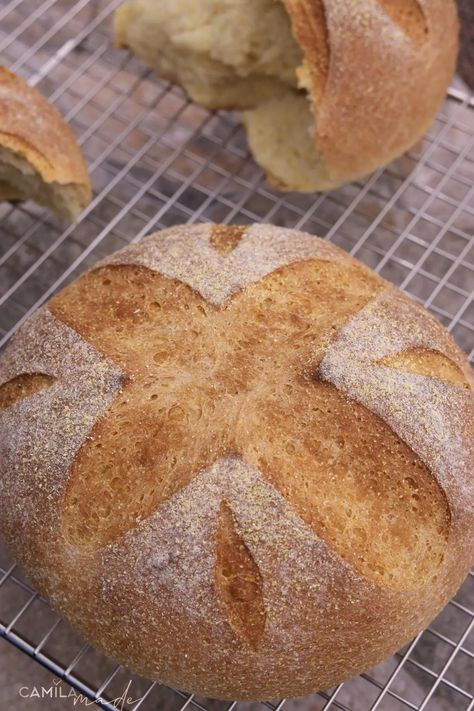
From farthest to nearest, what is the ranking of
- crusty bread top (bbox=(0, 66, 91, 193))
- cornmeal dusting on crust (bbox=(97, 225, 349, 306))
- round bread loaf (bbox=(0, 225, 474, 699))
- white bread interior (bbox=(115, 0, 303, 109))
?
white bread interior (bbox=(115, 0, 303, 109)), crusty bread top (bbox=(0, 66, 91, 193)), cornmeal dusting on crust (bbox=(97, 225, 349, 306)), round bread loaf (bbox=(0, 225, 474, 699))

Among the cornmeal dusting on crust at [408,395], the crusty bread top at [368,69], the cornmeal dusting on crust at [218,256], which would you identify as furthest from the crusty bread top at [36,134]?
the cornmeal dusting on crust at [408,395]

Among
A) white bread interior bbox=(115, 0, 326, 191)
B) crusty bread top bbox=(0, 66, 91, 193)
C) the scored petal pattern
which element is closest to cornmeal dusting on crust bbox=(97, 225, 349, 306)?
the scored petal pattern

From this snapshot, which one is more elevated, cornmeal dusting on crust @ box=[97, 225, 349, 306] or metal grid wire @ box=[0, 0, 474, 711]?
cornmeal dusting on crust @ box=[97, 225, 349, 306]

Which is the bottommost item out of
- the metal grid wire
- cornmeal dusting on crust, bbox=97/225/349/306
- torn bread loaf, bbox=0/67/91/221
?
the metal grid wire

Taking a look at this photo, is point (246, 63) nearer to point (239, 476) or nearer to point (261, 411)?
point (261, 411)

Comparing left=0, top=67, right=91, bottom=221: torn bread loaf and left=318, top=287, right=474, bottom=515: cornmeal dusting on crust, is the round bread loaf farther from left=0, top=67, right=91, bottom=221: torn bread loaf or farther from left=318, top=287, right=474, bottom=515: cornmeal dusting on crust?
left=0, top=67, right=91, bottom=221: torn bread loaf

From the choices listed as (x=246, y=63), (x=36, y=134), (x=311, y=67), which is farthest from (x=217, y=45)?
(x=36, y=134)

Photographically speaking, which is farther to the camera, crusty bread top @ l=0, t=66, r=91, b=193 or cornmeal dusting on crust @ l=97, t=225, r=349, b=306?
crusty bread top @ l=0, t=66, r=91, b=193

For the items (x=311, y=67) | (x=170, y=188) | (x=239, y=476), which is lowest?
(x=170, y=188)
